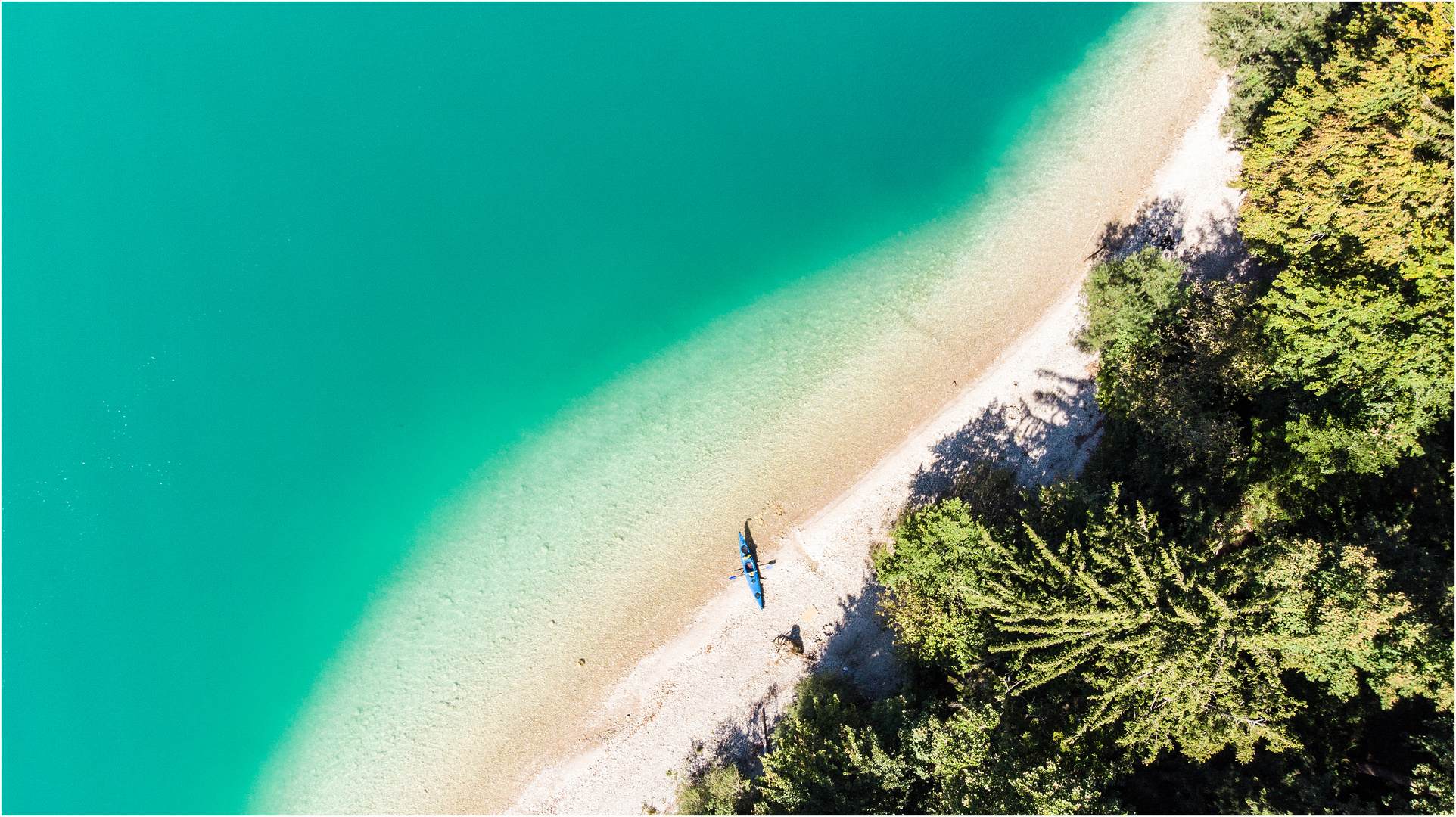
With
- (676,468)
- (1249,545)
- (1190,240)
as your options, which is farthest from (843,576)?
(1190,240)

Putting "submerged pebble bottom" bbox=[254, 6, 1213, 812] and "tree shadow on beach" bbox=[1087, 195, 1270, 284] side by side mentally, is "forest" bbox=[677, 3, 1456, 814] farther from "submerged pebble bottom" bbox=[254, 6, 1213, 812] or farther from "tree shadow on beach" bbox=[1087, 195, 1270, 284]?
"submerged pebble bottom" bbox=[254, 6, 1213, 812]

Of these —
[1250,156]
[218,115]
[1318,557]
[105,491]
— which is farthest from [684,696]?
[218,115]

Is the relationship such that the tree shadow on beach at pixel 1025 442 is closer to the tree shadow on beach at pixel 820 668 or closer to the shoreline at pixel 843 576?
the shoreline at pixel 843 576

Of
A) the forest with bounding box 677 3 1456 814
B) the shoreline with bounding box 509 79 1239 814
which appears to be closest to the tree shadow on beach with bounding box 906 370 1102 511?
the shoreline with bounding box 509 79 1239 814

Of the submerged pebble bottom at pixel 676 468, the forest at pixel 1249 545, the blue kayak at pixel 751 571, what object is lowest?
the forest at pixel 1249 545

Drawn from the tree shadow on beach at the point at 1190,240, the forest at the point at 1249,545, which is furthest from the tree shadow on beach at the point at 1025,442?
the tree shadow on beach at the point at 1190,240

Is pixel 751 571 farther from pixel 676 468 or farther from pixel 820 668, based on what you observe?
pixel 676 468
